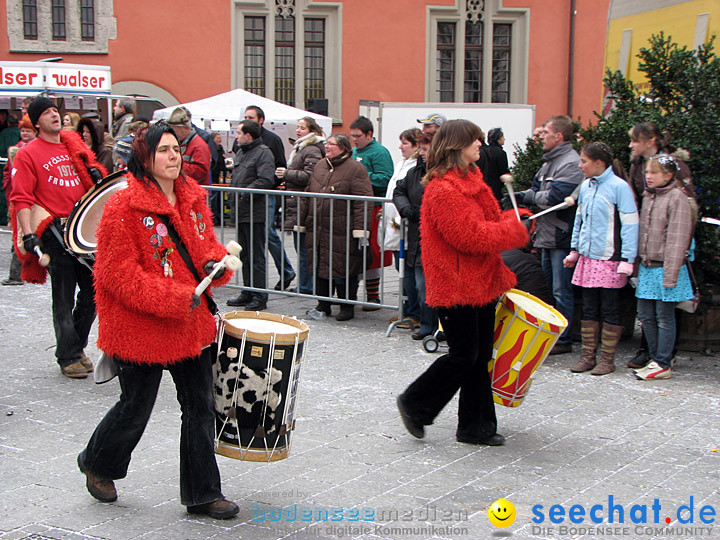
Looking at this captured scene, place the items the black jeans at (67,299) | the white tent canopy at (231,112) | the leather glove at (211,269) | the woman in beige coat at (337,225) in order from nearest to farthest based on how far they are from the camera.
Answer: the leather glove at (211,269) < the black jeans at (67,299) < the woman in beige coat at (337,225) < the white tent canopy at (231,112)

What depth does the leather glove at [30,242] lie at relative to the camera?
6.55 metres

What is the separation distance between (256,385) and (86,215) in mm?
2347

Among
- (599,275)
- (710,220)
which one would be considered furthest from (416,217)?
(710,220)

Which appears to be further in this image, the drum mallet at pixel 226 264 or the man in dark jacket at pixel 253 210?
the man in dark jacket at pixel 253 210

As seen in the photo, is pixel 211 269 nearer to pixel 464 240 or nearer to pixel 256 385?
pixel 256 385

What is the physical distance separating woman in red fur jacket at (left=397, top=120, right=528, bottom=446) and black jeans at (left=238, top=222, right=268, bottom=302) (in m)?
4.34

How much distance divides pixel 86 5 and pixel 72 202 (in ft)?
59.5

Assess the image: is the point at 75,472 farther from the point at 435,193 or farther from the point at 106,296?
the point at 435,193

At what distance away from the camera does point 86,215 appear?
5.93 meters

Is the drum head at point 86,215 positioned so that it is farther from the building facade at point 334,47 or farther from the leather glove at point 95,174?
the building facade at point 334,47

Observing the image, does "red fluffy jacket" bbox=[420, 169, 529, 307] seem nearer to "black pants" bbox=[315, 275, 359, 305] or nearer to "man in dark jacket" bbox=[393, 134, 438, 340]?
"man in dark jacket" bbox=[393, 134, 438, 340]

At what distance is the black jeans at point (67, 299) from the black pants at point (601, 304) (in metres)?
3.81

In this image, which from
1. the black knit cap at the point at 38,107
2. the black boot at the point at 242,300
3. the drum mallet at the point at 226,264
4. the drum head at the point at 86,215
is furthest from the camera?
the black boot at the point at 242,300

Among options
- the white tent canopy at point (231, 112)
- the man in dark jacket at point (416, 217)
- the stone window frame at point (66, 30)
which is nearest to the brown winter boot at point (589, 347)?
the man in dark jacket at point (416, 217)
